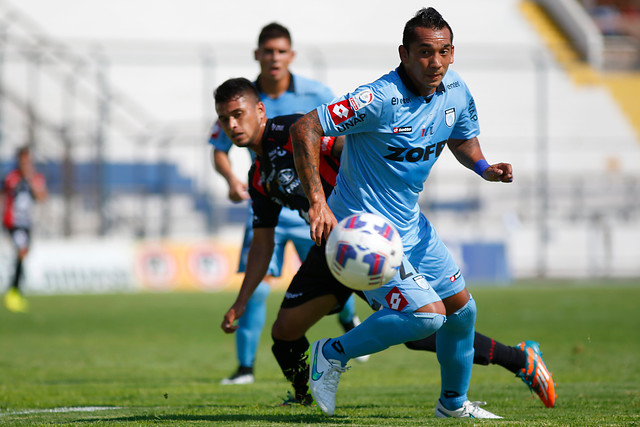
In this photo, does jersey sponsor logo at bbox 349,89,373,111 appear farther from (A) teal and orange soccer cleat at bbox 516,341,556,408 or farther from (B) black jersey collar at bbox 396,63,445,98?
(A) teal and orange soccer cleat at bbox 516,341,556,408

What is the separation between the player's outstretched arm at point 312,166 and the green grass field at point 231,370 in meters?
1.25

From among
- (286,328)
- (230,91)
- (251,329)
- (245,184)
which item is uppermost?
(230,91)

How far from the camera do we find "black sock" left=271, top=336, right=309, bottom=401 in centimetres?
622

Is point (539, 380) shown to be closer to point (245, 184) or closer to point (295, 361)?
point (295, 361)

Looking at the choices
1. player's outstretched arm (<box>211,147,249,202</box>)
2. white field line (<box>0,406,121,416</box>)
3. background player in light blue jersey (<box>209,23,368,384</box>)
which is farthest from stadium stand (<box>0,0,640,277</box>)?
white field line (<box>0,406,121,416</box>)

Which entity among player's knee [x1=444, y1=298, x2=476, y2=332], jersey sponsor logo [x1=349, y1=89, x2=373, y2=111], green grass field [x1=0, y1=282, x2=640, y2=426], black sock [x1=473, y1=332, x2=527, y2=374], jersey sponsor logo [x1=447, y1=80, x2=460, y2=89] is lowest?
green grass field [x1=0, y1=282, x2=640, y2=426]

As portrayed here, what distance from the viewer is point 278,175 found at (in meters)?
6.08

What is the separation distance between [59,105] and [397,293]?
78.4 ft

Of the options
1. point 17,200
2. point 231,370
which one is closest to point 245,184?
point 231,370

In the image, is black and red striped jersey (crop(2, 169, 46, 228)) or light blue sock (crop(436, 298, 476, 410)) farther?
black and red striped jersey (crop(2, 169, 46, 228))

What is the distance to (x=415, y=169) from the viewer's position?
548cm

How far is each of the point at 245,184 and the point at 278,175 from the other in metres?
2.20

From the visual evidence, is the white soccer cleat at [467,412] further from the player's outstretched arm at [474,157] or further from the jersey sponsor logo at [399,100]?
the jersey sponsor logo at [399,100]

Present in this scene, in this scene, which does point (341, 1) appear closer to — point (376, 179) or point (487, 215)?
point (487, 215)
